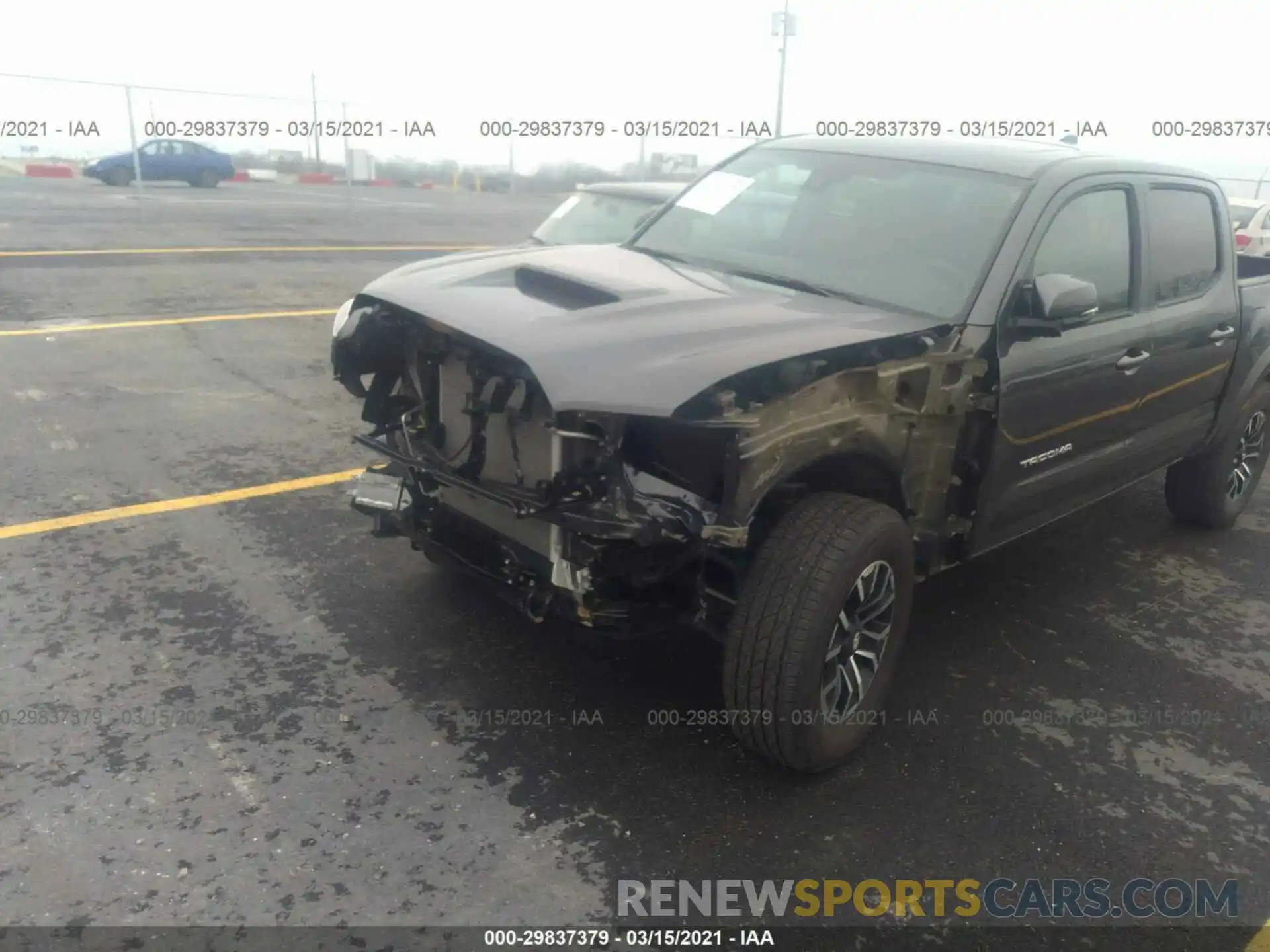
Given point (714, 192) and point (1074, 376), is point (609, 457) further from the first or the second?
point (714, 192)

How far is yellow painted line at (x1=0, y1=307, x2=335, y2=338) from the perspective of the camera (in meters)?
8.20

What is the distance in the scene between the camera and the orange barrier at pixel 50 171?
87.2ft

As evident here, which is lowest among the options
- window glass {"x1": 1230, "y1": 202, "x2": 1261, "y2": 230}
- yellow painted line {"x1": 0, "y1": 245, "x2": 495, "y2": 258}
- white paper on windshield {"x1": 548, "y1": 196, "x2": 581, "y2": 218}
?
yellow painted line {"x1": 0, "y1": 245, "x2": 495, "y2": 258}

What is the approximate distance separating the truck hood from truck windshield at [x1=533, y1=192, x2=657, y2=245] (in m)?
3.94

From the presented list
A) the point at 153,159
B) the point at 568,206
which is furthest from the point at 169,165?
the point at 568,206

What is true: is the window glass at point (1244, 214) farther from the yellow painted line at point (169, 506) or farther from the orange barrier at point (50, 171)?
the orange barrier at point (50, 171)

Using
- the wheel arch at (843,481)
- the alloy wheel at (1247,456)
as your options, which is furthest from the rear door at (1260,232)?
the wheel arch at (843,481)

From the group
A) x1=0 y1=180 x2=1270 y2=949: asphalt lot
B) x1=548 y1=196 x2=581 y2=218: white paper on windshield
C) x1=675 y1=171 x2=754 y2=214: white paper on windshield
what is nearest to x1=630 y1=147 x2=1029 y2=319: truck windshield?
x1=675 y1=171 x2=754 y2=214: white paper on windshield

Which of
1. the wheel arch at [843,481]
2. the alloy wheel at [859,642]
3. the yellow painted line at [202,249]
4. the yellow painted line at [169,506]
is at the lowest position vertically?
the yellow painted line at [169,506]

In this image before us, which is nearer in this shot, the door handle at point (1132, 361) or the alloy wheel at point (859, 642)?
the alloy wheel at point (859, 642)

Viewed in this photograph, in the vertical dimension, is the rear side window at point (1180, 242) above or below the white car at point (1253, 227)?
above

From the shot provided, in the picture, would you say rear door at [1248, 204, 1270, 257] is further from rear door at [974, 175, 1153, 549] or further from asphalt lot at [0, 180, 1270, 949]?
rear door at [974, 175, 1153, 549]

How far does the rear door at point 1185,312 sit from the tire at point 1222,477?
0.38 m

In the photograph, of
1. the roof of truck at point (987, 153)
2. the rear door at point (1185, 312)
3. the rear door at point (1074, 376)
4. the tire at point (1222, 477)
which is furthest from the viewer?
the tire at point (1222, 477)
